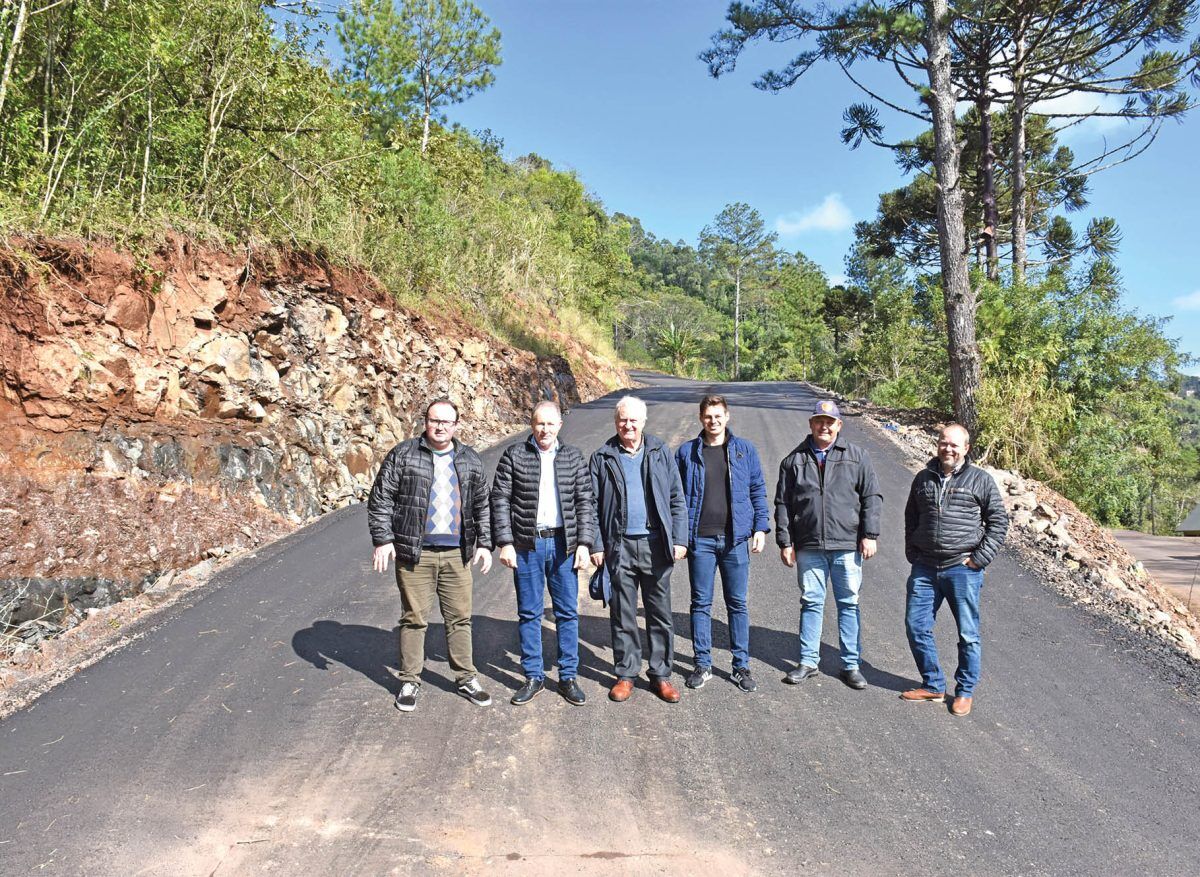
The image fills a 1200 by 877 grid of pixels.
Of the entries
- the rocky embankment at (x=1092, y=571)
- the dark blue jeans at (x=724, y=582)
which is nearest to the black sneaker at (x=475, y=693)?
the dark blue jeans at (x=724, y=582)

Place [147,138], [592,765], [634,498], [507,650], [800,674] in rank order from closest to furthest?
[592,765] < [634,498] < [800,674] < [507,650] < [147,138]

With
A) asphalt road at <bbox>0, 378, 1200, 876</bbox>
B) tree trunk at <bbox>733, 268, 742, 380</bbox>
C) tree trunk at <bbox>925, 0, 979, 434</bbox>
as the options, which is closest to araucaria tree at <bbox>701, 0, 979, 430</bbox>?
tree trunk at <bbox>925, 0, 979, 434</bbox>

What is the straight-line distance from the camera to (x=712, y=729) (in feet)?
12.8

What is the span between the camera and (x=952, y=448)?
4.29 m

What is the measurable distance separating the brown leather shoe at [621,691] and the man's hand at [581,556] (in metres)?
0.74

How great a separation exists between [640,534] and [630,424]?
67cm

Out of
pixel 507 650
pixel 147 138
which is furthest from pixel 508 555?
pixel 147 138

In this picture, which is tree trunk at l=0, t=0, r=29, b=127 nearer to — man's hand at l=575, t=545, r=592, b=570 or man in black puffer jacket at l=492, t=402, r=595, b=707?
man in black puffer jacket at l=492, t=402, r=595, b=707

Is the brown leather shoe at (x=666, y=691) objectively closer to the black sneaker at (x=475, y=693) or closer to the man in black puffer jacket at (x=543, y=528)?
the man in black puffer jacket at (x=543, y=528)

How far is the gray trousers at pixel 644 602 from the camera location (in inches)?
170

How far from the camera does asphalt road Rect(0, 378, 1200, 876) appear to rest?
294 centimetres

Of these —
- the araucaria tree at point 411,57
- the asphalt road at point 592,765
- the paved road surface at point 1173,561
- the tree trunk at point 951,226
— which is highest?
the araucaria tree at point 411,57

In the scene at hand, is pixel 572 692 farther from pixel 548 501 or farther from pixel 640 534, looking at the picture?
pixel 548 501

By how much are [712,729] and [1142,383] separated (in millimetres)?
11879
